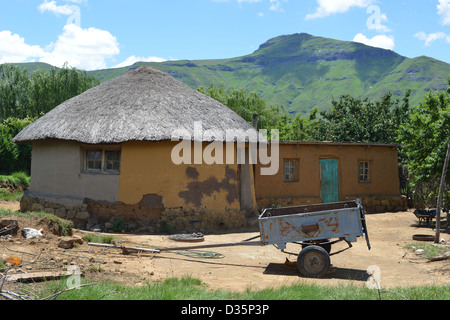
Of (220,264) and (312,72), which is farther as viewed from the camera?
(312,72)

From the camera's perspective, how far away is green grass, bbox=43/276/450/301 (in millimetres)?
4934

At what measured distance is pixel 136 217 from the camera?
11984 mm

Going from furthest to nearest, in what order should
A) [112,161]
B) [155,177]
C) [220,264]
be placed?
[112,161] → [155,177] → [220,264]

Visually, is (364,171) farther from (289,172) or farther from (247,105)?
(247,105)

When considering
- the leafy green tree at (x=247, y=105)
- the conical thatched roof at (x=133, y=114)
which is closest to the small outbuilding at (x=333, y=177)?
the conical thatched roof at (x=133, y=114)

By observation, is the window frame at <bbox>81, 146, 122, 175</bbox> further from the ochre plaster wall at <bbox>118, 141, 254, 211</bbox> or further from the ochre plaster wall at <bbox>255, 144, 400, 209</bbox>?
the ochre plaster wall at <bbox>255, 144, 400, 209</bbox>

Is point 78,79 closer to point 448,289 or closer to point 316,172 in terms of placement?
point 316,172

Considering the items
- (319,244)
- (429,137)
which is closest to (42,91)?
(429,137)

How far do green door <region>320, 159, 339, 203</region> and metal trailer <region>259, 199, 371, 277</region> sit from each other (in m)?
9.09

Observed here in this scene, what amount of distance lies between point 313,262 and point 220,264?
70.2 inches

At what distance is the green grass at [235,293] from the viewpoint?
194 inches

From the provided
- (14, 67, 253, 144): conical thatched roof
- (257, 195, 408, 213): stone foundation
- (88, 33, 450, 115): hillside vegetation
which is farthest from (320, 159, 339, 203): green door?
(88, 33, 450, 115): hillside vegetation

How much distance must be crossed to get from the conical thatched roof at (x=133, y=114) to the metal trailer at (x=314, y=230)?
506 centimetres

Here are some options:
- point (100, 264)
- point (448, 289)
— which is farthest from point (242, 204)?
point (448, 289)
